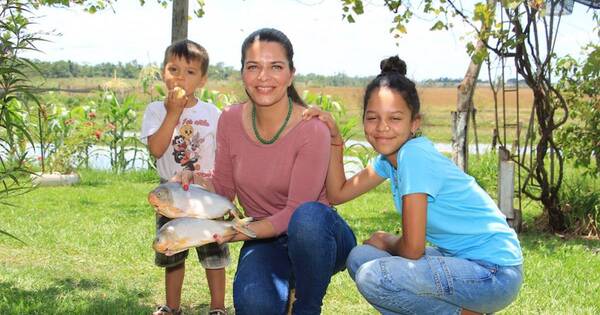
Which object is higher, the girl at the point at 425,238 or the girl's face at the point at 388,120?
the girl's face at the point at 388,120

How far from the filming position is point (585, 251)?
5207 mm

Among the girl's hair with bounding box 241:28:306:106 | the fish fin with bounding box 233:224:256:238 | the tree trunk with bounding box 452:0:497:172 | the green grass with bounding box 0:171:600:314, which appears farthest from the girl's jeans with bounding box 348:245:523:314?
the tree trunk with bounding box 452:0:497:172

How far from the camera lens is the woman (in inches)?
98.7

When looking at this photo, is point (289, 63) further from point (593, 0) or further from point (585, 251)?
point (593, 0)

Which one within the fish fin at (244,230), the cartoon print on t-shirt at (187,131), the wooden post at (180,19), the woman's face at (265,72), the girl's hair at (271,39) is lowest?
the fish fin at (244,230)

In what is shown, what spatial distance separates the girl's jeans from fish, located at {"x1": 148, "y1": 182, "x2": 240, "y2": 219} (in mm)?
581

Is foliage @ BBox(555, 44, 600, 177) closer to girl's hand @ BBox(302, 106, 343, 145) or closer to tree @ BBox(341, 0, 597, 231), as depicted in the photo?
tree @ BBox(341, 0, 597, 231)

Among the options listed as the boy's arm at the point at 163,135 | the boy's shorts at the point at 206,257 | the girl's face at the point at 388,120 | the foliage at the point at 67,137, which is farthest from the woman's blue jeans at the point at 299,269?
the foliage at the point at 67,137

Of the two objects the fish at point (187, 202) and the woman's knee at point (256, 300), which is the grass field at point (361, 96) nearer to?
the fish at point (187, 202)

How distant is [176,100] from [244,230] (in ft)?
2.43

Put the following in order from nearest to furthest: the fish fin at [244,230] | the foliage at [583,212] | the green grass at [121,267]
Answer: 1. the fish fin at [244,230]
2. the green grass at [121,267]
3. the foliage at [583,212]

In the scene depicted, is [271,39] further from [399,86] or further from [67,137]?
[67,137]

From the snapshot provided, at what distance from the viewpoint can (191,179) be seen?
9.41ft

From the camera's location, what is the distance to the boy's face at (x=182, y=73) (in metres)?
3.21
